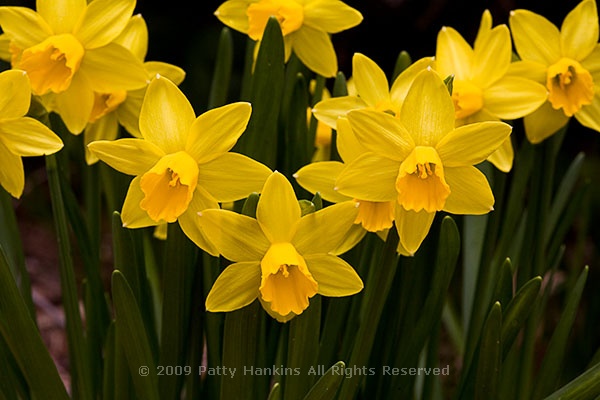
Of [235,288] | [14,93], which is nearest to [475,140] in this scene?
[235,288]

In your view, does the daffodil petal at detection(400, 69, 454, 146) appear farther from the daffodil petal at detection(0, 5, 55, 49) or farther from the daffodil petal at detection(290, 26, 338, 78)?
the daffodil petal at detection(0, 5, 55, 49)

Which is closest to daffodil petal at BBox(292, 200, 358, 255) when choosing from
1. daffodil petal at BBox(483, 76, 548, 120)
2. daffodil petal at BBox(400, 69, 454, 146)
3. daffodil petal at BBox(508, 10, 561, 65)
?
daffodil petal at BBox(400, 69, 454, 146)

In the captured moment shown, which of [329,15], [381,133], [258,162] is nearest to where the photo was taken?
[381,133]

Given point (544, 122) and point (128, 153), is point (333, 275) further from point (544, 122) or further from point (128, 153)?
point (544, 122)

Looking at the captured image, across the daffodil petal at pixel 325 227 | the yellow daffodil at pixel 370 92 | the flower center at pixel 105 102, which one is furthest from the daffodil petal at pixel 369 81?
the flower center at pixel 105 102

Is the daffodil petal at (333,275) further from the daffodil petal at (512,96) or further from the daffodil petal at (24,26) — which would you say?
the daffodil petal at (24,26)

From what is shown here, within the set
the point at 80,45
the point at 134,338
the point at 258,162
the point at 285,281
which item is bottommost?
the point at 134,338
